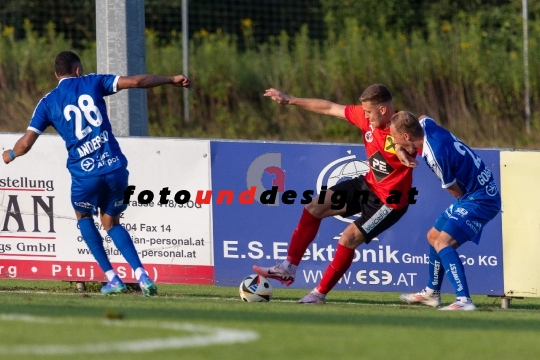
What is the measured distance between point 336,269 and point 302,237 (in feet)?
1.85

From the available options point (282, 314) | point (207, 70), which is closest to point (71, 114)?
point (282, 314)

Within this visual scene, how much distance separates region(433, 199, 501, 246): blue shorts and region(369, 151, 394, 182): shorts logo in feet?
2.36

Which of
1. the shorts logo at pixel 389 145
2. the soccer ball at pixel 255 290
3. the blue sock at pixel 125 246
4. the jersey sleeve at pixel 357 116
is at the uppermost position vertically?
the jersey sleeve at pixel 357 116

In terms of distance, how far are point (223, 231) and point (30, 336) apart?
16.3 ft

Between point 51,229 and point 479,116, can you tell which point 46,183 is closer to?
point 51,229

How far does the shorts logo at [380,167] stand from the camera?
9.87m

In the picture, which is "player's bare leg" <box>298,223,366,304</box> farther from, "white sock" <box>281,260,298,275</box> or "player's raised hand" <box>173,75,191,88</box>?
"player's raised hand" <box>173,75,191,88</box>

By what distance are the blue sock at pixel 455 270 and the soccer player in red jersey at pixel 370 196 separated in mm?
739

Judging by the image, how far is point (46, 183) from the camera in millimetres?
11078

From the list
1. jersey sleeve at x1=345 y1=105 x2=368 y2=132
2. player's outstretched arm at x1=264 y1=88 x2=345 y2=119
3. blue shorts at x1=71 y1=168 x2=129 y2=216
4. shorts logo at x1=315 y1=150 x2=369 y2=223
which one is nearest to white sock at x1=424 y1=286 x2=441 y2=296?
shorts logo at x1=315 y1=150 x2=369 y2=223

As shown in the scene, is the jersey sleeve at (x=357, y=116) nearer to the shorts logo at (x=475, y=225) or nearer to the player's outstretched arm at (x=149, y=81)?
the shorts logo at (x=475, y=225)

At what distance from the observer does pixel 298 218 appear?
10930 millimetres

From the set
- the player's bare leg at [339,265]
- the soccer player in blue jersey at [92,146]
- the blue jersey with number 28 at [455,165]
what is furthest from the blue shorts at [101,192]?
the blue jersey with number 28 at [455,165]

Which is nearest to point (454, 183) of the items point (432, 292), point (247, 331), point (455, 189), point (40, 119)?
point (455, 189)
